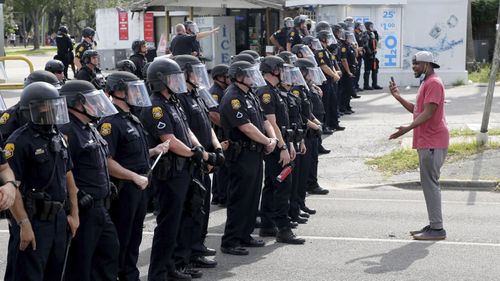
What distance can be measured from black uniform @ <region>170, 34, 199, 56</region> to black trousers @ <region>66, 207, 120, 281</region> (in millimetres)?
9924

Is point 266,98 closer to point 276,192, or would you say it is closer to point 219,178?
point 276,192

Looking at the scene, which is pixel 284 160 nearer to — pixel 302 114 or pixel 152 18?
pixel 302 114

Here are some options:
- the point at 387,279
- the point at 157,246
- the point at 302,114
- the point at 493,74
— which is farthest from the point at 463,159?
the point at 157,246

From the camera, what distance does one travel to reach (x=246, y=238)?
30.5ft

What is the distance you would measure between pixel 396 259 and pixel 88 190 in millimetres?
3557

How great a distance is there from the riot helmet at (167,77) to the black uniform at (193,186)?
0.40 metres

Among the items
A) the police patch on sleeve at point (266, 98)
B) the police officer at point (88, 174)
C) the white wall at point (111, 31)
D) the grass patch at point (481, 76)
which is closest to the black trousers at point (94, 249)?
the police officer at point (88, 174)

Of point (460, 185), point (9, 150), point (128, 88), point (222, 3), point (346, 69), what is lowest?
point (460, 185)

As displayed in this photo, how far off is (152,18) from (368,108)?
49.5ft

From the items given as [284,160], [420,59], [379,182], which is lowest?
[379,182]

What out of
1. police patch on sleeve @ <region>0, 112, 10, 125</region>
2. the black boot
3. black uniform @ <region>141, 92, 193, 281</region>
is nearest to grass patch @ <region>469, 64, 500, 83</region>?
the black boot

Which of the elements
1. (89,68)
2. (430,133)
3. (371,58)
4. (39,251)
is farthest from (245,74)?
(371,58)

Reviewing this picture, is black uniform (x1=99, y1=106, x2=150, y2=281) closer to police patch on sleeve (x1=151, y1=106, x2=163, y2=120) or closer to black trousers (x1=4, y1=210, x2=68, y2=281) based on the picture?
police patch on sleeve (x1=151, y1=106, x2=163, y2=120)

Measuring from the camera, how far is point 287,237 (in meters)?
9.55
